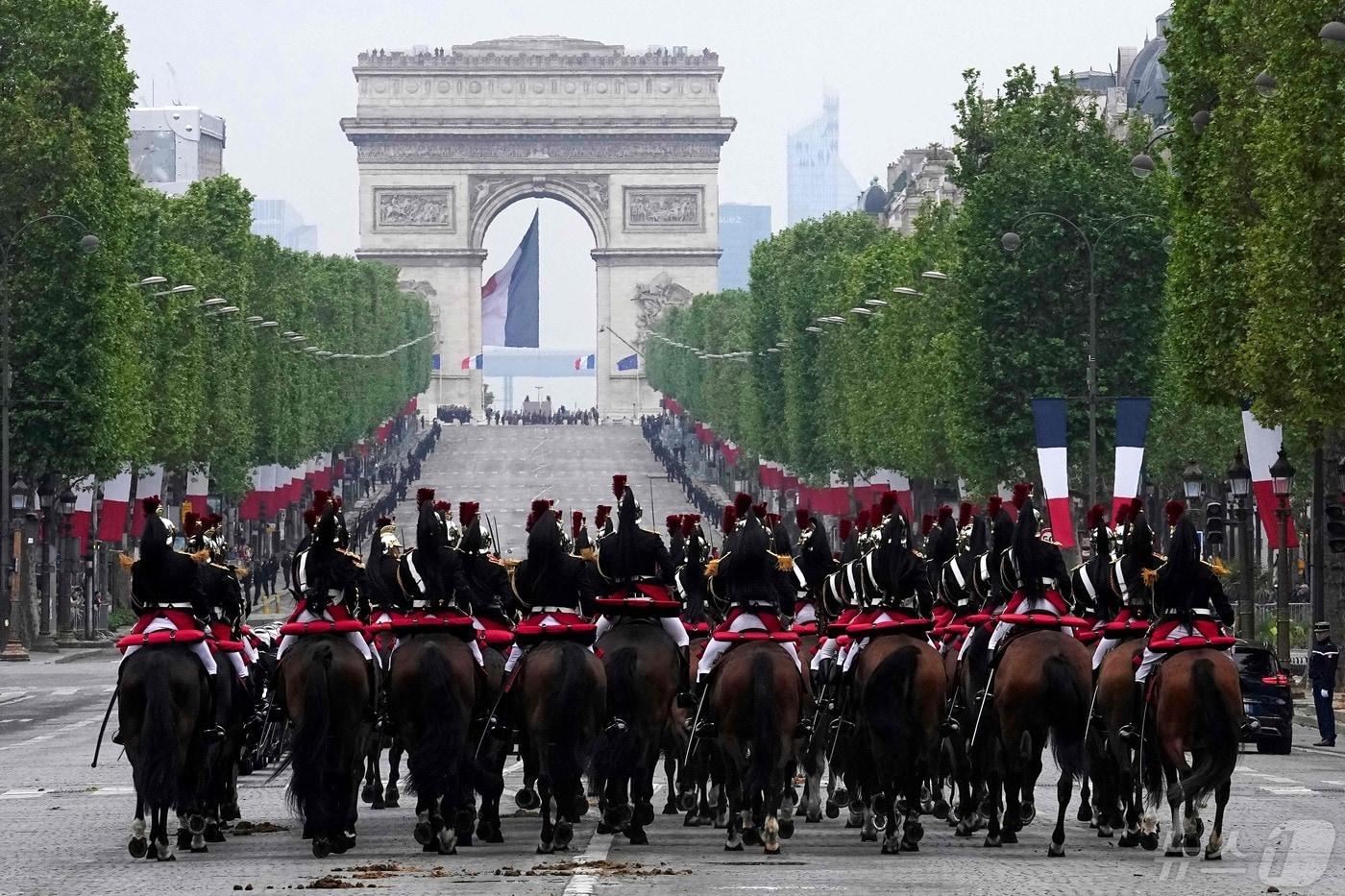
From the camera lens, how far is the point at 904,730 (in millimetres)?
24109

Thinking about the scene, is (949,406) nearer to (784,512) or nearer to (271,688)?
(784,512)

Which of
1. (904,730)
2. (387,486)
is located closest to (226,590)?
(904,730)

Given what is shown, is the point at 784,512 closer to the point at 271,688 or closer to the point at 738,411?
the point at 738,411

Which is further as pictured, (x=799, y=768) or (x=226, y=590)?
(x=799, y=768)

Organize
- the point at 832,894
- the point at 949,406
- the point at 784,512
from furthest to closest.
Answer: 1. the point at 784,512
2. the point at 949,406
3. the point at 832,894

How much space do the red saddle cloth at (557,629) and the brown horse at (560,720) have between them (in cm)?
18

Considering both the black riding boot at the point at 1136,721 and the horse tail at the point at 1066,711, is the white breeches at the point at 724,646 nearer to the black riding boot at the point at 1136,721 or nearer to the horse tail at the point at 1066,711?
the horse tail at the point at 1066,711

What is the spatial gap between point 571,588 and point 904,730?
9.72ft

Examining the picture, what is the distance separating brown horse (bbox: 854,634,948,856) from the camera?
78.9ft

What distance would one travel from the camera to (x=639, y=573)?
25609 millimetres

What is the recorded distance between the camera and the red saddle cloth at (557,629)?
A: 2462cm

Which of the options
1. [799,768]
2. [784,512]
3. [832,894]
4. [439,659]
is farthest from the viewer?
[784,512]

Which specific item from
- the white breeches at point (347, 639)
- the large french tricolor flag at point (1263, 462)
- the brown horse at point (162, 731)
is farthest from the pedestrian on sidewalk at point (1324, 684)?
the brown horse at point (162, 731)

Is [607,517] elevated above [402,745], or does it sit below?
above
